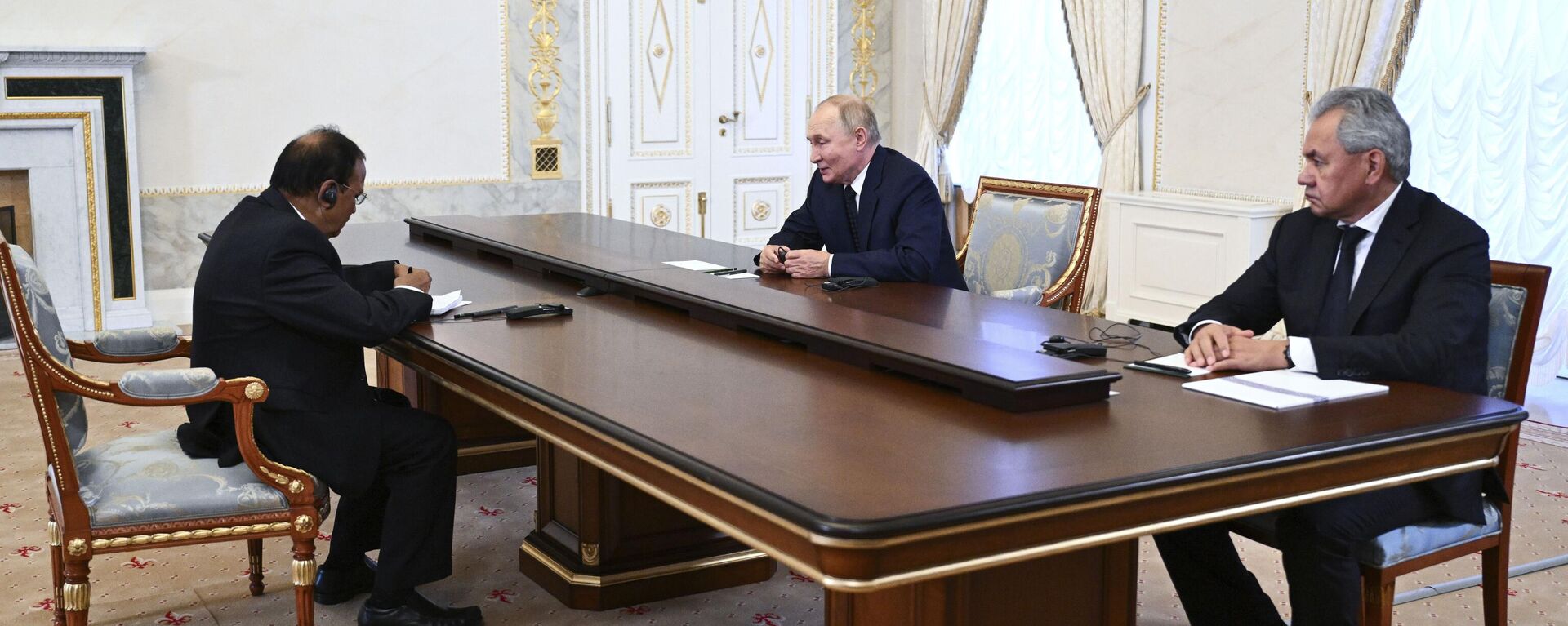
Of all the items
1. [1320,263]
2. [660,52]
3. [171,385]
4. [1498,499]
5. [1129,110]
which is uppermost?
[660,52]

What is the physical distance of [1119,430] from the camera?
6.86 ft

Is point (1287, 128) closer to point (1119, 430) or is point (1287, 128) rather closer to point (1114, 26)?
point (1114, 26)

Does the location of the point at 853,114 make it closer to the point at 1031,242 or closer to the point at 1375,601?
the point at 1031,242

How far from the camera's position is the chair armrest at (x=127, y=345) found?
121 inches

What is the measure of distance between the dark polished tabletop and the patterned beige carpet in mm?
678

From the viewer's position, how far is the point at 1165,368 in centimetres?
254

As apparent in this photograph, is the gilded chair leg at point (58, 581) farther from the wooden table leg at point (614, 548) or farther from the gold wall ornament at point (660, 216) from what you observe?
the gold wall ornament at point (660, 216)

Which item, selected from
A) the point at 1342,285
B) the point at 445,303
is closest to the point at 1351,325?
the point at 1342,285

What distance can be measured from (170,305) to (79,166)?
2.65ft

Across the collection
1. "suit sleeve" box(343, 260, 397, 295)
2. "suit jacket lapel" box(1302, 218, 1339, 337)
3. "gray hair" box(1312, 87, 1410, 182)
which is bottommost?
"suit sleeve" box(343, 260, 397, 295)

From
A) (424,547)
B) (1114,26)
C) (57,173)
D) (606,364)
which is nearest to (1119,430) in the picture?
(606,364)

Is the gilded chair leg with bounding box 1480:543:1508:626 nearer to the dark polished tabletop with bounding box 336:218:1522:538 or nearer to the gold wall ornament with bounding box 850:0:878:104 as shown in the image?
the dark polished tabletop with bounding box 336:218:1522:538

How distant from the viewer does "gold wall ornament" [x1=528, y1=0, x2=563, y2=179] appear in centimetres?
751

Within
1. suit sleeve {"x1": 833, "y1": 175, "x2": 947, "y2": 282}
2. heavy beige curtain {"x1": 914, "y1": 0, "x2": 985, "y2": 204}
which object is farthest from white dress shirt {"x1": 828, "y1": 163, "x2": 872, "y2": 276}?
heavy beige curtain {"x1": 914, "y1": 0, "x2": 985, "y2": 204}
